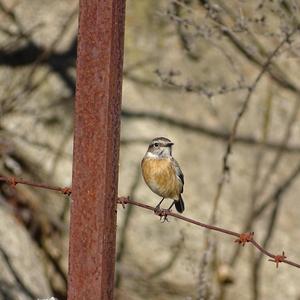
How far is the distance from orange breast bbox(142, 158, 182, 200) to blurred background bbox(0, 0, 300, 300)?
3.75 ft

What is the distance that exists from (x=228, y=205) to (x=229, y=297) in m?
0.83

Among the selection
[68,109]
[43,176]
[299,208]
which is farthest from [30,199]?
[299,208]

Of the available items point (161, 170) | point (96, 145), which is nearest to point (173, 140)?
point (161, 170)

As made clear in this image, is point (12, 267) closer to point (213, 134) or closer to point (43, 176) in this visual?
point (43, 176)

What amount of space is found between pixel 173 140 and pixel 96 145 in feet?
14.7

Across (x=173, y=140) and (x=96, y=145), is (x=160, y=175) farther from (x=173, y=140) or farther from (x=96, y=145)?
(x=96, y=145)

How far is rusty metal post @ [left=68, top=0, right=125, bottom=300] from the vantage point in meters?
3.97

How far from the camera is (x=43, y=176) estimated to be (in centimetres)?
824

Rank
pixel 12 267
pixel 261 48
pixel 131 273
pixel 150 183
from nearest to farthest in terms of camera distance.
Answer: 1. pixel 150 183
2. pixel 12 267
3. pixel 131 273
4. pixel 261 48

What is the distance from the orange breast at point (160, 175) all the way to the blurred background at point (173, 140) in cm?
114

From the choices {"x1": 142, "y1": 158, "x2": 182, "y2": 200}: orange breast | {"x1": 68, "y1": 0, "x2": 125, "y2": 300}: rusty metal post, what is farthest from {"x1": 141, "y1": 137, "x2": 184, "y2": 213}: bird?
{"x1": 68, "y1": 0, "x2": 125, "y2": 300}: rusty metal post

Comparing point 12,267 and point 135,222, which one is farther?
point 135,222

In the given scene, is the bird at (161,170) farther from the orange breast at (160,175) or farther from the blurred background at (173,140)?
the blurred background at (173,140)

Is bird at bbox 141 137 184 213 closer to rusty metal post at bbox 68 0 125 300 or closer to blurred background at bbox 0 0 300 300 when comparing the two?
blurred background at bbox 0 0 300 300
